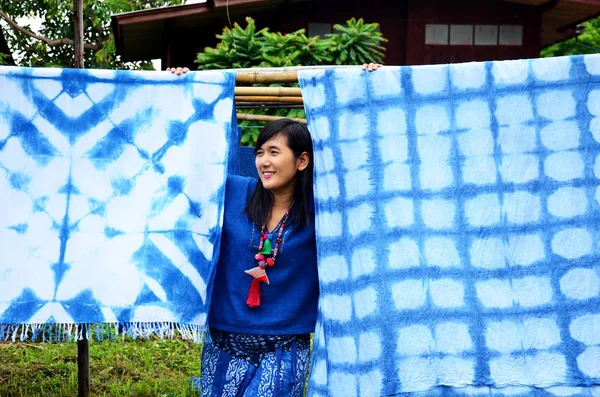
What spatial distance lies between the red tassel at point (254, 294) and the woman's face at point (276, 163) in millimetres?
371

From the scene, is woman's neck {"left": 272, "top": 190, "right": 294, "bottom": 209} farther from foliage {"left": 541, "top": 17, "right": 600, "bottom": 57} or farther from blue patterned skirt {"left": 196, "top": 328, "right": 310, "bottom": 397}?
foliage {"left": 541, "top": 17, "right": 600, "bottom": 57}

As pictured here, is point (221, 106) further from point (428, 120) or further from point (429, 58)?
point (429, 58)

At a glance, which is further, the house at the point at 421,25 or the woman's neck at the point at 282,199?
the house at the point at 421,25

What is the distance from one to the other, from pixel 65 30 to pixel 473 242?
1022 centimetres

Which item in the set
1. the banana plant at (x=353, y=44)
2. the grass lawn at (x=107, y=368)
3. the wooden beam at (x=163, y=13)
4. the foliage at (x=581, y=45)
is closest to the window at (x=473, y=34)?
the banana plant at (x=353, y=44)

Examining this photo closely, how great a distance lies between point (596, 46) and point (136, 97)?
13080 millimetres

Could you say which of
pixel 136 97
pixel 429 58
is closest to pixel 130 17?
pixel 429 58

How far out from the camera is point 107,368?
521 centimetres

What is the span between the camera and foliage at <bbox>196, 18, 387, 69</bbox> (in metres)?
7.37

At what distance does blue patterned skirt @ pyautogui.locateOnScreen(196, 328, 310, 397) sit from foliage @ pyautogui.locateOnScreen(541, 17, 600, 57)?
1278cm

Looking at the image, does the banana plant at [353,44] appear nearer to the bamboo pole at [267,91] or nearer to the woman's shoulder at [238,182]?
the bamboo pole at [267,91]

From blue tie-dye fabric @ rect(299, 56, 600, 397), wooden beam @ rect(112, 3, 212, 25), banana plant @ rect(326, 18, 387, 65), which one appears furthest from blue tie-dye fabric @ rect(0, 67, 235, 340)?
wooden beam @ rect(112, 3, 212, 25)

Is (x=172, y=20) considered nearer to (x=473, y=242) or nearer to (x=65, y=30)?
(x=65, y=30)

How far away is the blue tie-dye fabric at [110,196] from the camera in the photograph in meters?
3.10
